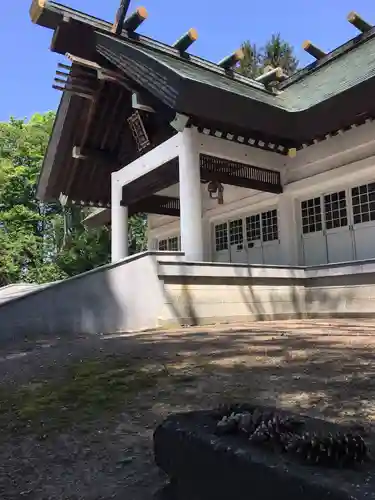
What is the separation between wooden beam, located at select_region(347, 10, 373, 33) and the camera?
12736 millimetres

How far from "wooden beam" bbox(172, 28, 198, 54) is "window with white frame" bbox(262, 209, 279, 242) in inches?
191

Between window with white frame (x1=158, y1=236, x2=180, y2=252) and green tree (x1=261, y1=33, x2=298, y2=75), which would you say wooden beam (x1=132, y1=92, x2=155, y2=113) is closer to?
window with white frame (x1=158, y1=236, x2=180, y2=252)

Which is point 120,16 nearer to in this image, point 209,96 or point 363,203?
point 209,96

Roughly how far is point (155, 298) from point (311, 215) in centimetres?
538

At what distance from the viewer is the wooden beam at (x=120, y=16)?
34.7 ft

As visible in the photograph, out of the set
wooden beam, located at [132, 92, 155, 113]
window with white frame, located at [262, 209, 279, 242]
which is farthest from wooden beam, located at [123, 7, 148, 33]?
window with white frame, located at [262, 209, 279, 242]

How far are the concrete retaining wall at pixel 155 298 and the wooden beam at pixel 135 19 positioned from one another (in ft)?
18.6

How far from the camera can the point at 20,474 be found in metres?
2.36

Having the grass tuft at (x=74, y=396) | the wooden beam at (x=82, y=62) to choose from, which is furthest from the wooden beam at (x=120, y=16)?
the grass tuft at (x=74, y=396)

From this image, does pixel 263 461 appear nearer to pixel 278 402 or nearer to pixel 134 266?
pixel 278 402

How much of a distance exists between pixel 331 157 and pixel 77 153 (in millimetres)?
7005

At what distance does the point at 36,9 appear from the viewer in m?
10.0

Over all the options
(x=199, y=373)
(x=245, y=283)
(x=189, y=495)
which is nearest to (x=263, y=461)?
(x=189, y=495)

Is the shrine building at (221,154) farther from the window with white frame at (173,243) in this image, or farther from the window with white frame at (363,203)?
the window with white frame at (173,243)
